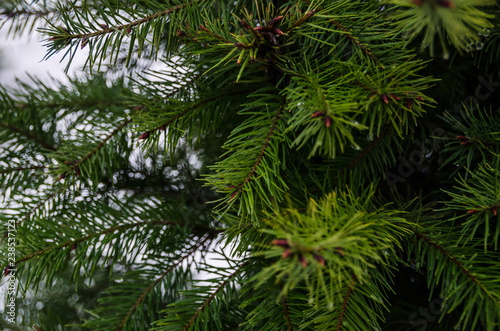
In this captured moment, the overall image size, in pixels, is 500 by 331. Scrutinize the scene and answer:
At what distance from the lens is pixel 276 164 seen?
25 centimetres

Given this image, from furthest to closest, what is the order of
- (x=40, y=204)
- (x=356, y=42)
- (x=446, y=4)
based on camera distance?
(x=40, y=204), (x=356, y=42), (x=446, y=4)

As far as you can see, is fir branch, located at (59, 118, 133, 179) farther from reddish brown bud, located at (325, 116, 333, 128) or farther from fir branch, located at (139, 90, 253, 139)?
reddish brown bud, located at (325, 116, 333, 128)

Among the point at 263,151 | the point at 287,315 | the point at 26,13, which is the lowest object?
the point at 287,315

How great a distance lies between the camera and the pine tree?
232 millimetres

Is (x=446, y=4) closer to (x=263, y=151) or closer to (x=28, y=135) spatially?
(x=263, y=151)

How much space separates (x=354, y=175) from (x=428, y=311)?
0.14m

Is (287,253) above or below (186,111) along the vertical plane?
below

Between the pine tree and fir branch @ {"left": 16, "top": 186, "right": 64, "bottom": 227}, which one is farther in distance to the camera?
fir branch @ {"left": 16, "top": 186, "right": 64, "bottom": 227}

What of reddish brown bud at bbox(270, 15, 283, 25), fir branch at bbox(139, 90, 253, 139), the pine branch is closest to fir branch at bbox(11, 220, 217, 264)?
the pine branch

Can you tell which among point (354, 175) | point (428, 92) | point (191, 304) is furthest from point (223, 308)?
point (428, 92)

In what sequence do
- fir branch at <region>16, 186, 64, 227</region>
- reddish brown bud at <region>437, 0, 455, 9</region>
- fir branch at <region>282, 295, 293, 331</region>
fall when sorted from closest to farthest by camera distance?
reddish brown bud at <region>437, 0, 455, 9</region> < fir branch at <region>282, 295, 293, 331</region> < fir branch at <region>16, 186, 64, 227</region>

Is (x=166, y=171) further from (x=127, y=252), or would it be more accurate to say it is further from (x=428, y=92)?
(x=428, y=92)

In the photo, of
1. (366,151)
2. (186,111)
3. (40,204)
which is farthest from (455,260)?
(40,204)

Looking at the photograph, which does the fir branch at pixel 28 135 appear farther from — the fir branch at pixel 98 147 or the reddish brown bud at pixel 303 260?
the reddish brown bud at pixel 303 260
